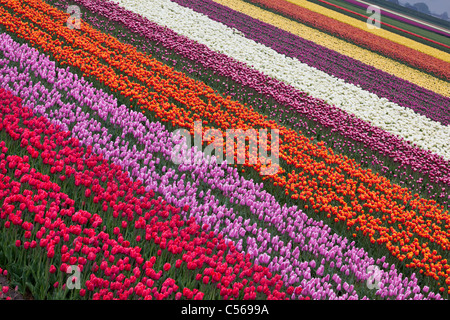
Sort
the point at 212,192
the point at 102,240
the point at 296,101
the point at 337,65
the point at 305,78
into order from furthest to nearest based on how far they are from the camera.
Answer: the point at 337,65, the point at 305,78, the point at 296,101, the point at 212,192, the point at 102,240

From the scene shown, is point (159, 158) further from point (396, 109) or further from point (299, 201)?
point (396, 109)

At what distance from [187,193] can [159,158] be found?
3.67 ft

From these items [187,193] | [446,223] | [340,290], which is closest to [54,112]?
[187,193]

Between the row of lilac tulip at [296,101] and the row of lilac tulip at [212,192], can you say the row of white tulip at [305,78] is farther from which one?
the row of lilac tulip at [212,192]

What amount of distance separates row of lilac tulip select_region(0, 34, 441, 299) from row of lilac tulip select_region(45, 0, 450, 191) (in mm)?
5702

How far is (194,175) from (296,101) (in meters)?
8.02

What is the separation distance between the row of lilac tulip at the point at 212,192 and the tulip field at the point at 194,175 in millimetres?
38

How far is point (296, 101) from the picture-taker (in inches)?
559

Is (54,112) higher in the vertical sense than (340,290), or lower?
higher

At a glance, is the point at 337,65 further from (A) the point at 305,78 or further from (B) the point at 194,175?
(B) the point at 194,175

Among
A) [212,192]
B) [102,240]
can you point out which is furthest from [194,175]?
[102,240]

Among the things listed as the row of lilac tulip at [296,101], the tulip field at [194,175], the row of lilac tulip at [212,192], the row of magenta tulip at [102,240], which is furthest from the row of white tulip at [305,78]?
the row of magenta tulip at [102,240]

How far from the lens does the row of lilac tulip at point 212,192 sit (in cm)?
566
